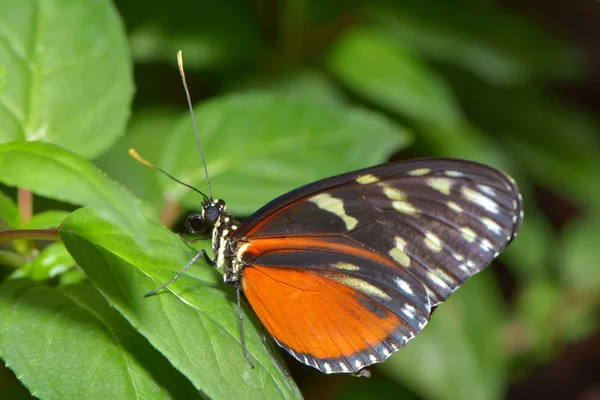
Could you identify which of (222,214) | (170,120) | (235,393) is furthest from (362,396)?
(235,393)

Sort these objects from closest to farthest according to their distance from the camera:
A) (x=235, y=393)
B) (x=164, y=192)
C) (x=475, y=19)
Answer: (x=235, y=393)
(x=164, y=192)
(x=475, y=19)

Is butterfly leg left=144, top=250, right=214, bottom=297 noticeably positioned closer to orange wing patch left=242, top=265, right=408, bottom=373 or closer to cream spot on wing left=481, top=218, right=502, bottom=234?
orange wing patch left=242, top=265, right=408, bottom=373

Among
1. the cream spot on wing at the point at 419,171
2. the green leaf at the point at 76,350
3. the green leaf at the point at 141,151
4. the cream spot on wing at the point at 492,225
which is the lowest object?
the green leaf at the point at 141,151

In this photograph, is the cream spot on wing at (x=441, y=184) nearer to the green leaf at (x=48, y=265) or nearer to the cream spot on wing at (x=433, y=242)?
the cream spot on wing at (x=433, y=242)

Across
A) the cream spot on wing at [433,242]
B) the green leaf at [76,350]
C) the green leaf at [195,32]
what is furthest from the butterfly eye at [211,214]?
the green leaf at [195,32]

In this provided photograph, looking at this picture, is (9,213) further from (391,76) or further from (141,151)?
(391,76)

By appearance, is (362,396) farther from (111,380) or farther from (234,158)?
(111,380)

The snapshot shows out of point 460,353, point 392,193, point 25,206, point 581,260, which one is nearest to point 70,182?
point 25,206

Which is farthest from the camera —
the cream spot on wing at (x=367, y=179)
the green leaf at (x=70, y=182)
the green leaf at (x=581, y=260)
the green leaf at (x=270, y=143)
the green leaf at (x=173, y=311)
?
the green leaf at (x=581, y=260)
